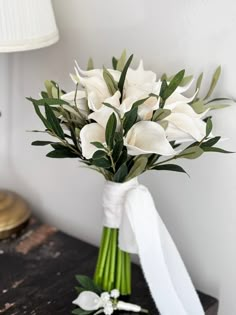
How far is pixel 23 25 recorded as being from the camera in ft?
3.34

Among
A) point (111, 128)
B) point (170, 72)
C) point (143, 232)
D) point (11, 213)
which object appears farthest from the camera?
point (11, 213)

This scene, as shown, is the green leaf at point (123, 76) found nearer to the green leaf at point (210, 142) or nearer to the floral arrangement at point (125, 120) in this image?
the floral arrangement at point (125, 120)

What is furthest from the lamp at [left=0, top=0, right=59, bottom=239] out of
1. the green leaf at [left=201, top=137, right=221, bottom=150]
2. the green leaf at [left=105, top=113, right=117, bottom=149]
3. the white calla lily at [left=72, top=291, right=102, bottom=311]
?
the white calla lily at [left=72, top=291, right=102, bottom=311]

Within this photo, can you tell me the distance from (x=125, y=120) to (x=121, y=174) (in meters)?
0.11

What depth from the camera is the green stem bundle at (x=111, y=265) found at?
3.44 feet

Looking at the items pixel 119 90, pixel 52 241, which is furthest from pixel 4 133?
pixel 119 90

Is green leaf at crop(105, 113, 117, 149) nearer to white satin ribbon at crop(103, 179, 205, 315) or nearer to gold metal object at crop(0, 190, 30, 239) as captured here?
white satin ribbon at crop(103, 179, 205, 315)

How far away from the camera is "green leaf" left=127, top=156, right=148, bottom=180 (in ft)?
3.11

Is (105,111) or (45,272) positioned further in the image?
(45,272)

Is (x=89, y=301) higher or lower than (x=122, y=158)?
lower

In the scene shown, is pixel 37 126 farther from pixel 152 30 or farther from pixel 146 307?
pixel 146 307

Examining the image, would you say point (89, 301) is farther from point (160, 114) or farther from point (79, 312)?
point (160, 114)

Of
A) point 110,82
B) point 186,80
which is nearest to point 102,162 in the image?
point 110,82

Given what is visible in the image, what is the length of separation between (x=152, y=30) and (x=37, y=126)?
0.40m
